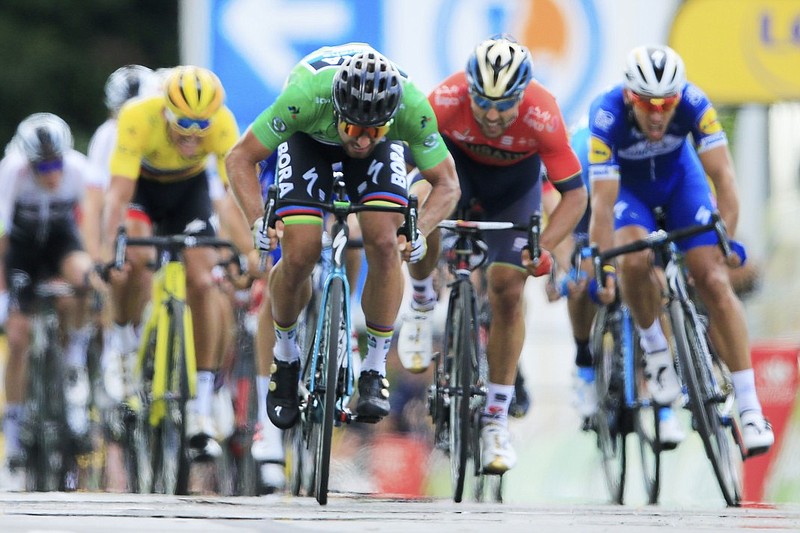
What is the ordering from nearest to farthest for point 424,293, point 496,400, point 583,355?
point 496,400
point 424,293
point 583,355

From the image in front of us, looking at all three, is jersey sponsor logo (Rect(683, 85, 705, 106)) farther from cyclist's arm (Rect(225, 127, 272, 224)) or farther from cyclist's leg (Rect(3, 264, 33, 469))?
cyclist's leg (Rect(3, 264, 33, 469))

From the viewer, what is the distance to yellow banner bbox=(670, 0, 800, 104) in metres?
18.5

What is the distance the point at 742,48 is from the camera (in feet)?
61.3

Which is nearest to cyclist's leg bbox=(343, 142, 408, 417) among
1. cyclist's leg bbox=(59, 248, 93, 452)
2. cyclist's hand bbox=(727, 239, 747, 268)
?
cyclist's hand bbox=(727, 239, 747, 268)

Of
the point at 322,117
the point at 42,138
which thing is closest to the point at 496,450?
the point at 322,117

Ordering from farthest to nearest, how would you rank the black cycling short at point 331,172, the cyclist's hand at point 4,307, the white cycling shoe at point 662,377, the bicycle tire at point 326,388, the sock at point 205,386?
the cyclist's hand at point 4,307 < the sock at point 205,386 < the white cycling shoe at point 662,377 < the black cycling short at point 331,172 < the bicycle tire at point 326,388

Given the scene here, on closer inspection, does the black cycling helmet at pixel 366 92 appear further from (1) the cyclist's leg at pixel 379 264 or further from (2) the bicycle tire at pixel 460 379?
(2) the bicycle tire at pixel 460 379

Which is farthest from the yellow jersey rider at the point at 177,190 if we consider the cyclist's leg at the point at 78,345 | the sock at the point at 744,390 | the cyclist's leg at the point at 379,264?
the sock at the point at 744,390

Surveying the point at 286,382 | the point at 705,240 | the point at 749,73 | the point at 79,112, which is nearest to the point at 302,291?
the point at 286,382

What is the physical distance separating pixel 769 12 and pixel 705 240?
930 cm

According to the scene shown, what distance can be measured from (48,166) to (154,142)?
2.14 m

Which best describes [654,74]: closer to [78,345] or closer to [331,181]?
[331,181]

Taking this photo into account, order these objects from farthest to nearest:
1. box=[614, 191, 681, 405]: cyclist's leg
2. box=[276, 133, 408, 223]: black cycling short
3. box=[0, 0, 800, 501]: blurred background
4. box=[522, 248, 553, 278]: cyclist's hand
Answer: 1. box=[0, 0, 800, 501]: blurred background
2. box=[614, 191, 681, 405]: cyclist's leg
3. box=[522, 248, 553, 278]: cyclist's hand
4. box=[276, 133, 408, 223]: black cycling short

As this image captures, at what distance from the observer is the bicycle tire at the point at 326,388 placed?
837cm
